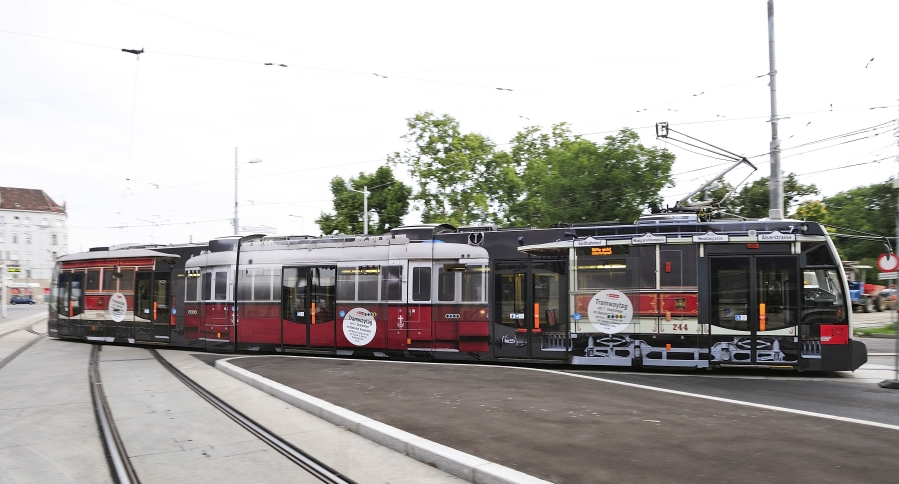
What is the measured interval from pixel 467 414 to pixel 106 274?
1808 cm

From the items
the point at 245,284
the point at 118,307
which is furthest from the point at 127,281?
the point at 245,284

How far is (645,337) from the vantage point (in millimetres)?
14148

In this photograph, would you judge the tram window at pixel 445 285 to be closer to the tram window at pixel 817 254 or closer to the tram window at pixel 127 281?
the tram window at pixel 817 254

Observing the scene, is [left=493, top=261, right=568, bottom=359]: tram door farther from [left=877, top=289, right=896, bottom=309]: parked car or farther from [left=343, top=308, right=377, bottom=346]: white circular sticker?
[left=877, top=289, right=896, bottom=309]: parked car

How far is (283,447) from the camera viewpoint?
762 centimetres

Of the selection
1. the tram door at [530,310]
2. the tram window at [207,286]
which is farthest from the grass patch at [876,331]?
the tram window at [207,286]

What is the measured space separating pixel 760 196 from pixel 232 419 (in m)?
45.3

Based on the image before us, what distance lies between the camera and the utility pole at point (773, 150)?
58.5 feet

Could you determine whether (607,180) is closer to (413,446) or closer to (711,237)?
(711,237)

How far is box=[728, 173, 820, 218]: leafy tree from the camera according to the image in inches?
1841

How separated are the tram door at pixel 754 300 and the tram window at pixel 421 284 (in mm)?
6601

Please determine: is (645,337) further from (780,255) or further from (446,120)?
(446,120)

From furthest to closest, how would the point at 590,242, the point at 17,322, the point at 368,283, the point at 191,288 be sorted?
the point at 17,322, the point at 191,288, the point at 368,283, the point at 590,242

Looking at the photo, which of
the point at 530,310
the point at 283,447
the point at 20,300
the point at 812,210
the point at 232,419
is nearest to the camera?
the point at 283,447
